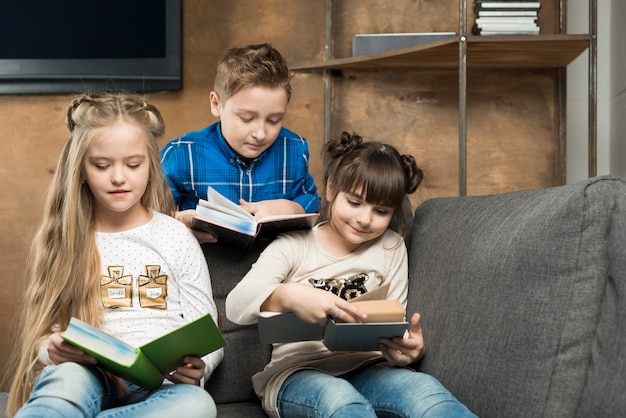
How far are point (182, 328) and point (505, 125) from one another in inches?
87.5

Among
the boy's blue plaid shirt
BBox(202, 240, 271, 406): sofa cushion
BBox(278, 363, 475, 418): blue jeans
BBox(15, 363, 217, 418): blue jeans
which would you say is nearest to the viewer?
BBox(15, 363, 217, 418): blue jeans

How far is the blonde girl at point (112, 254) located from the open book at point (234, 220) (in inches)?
3.5

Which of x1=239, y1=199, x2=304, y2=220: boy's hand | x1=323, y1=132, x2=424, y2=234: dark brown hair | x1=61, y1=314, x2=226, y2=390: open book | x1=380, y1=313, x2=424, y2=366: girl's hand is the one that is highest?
x1=323, y1=132, x2=424, y2=234: dark brown hair

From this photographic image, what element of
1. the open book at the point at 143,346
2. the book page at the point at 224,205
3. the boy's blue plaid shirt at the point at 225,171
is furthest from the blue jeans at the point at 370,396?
the boy's blue plaid shirt at the point at 225,171

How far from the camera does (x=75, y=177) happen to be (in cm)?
162

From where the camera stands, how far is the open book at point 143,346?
4.13 ft

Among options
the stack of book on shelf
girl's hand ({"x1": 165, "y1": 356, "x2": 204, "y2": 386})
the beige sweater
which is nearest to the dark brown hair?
the beige sweater

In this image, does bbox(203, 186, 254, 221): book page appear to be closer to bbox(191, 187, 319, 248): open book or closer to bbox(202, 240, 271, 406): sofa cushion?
bbox(191, 187, 319, 248): open book

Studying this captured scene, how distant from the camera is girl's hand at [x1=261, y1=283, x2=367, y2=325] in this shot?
4.66ft

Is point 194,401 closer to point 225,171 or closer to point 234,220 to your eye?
point 234,220

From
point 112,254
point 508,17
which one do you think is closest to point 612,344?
point 112,254

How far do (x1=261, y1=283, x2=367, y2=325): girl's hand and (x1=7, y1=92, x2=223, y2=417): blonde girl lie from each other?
0.21 m

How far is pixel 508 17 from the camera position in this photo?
2.77 m

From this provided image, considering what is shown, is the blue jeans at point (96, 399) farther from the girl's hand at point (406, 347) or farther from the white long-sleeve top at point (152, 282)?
the girl's hand at point (406, 347)
